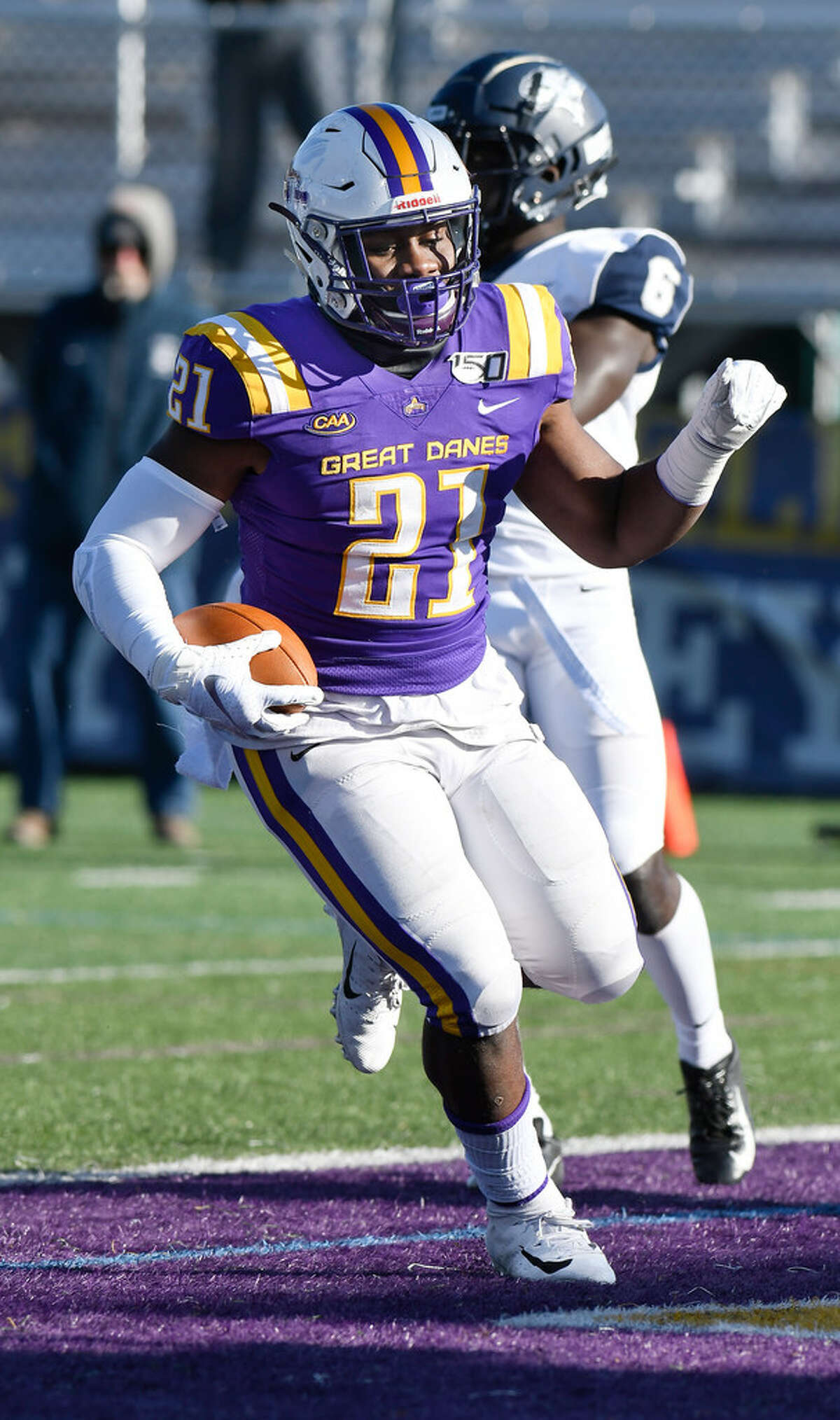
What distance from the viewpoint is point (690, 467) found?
3.15 meters

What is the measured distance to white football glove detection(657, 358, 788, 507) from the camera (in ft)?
10.1

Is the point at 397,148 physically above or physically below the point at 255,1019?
above

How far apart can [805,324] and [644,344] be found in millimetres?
7170

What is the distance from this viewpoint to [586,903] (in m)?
3.04

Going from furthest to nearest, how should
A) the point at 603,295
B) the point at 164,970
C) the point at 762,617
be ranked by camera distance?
the point at 762,617 → the point at 164,970 → the point at 603,295

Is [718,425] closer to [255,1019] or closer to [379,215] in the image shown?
[379,215]

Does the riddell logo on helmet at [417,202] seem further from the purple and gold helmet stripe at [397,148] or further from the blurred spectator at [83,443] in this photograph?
the blurred spectator at [83,443]

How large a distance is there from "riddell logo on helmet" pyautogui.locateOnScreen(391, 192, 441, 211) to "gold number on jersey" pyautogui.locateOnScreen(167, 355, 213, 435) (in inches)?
14.1

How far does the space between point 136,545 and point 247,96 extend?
26.5ft

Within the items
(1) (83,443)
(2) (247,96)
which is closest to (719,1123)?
(1) (83,443)

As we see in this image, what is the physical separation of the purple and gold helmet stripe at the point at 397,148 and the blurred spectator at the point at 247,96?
7.48m

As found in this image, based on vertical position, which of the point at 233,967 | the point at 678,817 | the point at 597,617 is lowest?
the point at 233,967

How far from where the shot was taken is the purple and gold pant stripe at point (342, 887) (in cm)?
289

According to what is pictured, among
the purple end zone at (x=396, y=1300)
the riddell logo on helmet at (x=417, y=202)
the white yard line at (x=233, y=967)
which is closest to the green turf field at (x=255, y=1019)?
the white yard line at (x=233, y=967)
